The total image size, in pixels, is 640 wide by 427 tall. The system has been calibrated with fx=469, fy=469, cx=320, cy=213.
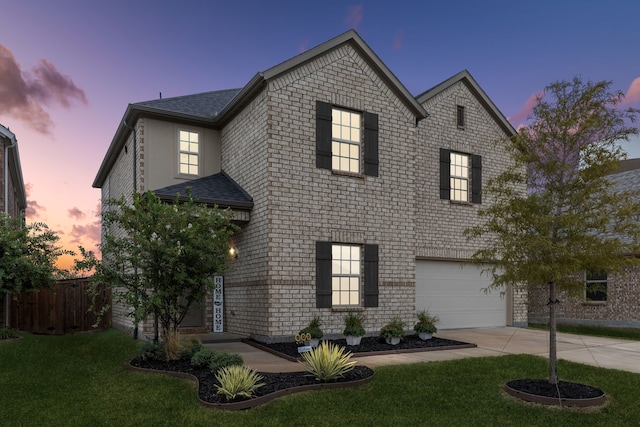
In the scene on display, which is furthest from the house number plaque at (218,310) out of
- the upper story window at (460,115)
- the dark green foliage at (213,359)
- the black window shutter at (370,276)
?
the upper story window at (460,115)

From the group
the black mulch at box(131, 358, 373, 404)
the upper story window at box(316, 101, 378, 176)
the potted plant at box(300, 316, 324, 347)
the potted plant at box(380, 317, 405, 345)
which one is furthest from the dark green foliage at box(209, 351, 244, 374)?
the upper story window at box(316, 101, 378, 176)

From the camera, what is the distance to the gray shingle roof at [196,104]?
14.5 meters

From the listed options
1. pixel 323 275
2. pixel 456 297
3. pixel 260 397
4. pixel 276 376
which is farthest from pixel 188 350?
pixel 456 297

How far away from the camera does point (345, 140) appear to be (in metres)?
13.5

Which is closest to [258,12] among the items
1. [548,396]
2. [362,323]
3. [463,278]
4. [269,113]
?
[269,113]

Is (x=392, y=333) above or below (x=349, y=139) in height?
below

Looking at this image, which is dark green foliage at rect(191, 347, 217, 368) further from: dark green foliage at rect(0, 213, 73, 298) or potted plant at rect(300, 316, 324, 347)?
dark green foliage at rect(0, 213, 73, 298)

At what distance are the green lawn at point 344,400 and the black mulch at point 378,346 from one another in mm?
1753

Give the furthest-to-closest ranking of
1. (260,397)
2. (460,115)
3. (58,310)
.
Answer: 1. (58,310)
2. (460,115)
3. (260,397)

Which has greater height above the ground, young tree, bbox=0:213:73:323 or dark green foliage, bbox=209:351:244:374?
young tree, bbox=0:213:73:323

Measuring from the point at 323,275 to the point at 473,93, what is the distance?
9433 millimetres

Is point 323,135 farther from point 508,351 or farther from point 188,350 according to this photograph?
point 508,351

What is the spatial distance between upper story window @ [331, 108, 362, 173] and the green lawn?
6065 mm

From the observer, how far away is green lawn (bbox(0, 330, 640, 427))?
662cm
